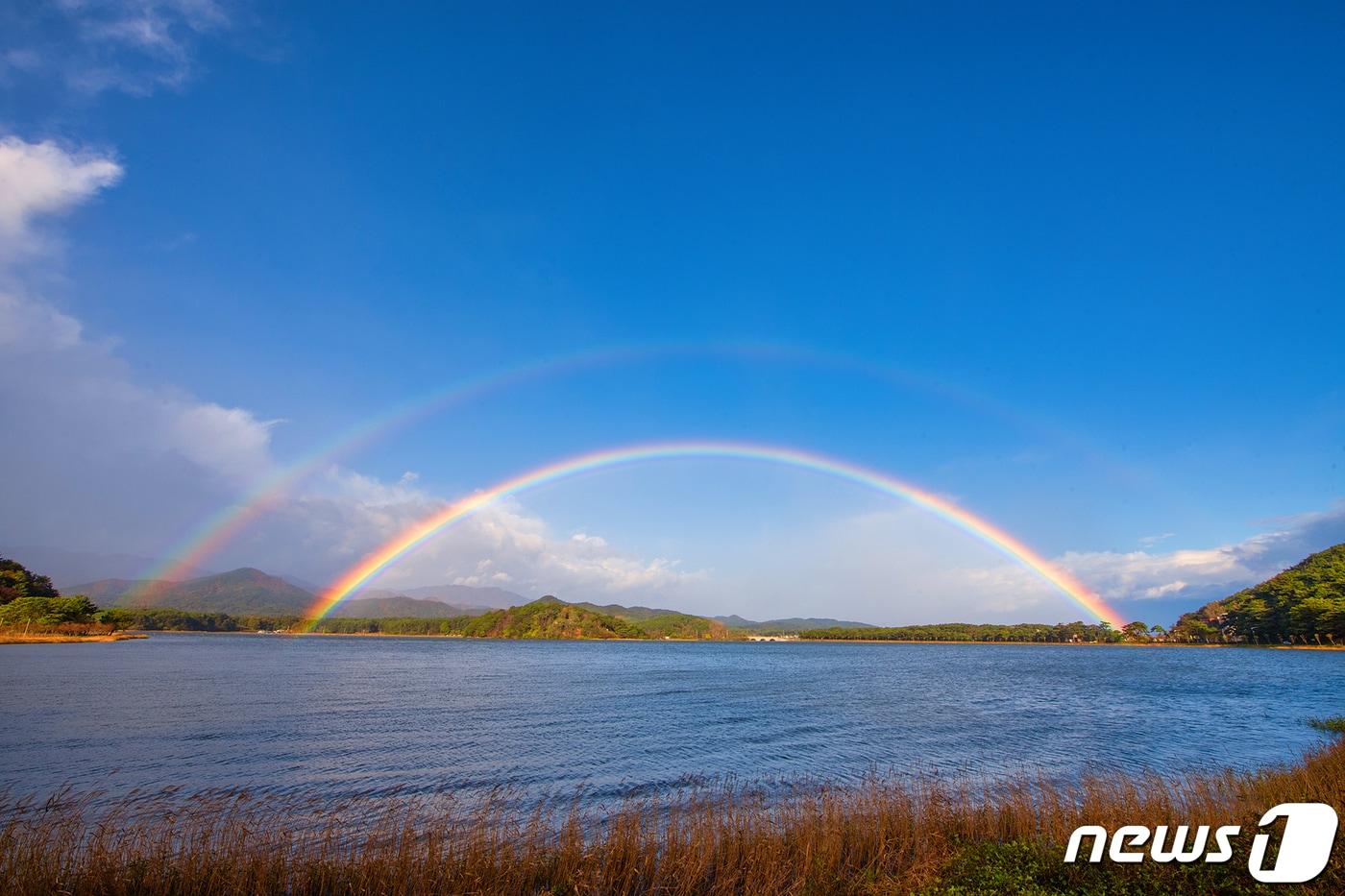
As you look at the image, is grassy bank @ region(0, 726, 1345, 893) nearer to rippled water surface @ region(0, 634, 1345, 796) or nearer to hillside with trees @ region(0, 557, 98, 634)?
rippled water surface @ region(0, 634, 1345, 796)

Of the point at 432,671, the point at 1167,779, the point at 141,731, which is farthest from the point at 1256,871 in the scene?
the point at 432,671

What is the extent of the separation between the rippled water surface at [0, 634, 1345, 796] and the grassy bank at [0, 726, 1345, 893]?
23.3ft

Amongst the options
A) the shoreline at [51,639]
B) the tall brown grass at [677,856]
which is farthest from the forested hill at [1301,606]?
the shoreline at [51,639]

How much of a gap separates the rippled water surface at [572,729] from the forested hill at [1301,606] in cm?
10586

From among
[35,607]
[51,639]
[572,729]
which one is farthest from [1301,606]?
[35,607]

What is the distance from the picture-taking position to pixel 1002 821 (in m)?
13.9

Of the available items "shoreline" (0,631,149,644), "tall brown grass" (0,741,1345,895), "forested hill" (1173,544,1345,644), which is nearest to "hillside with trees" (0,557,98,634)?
"shoreline" (0,631,149,644)

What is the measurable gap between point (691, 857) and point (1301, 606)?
198486 millimetres

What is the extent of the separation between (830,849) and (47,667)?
8184cm

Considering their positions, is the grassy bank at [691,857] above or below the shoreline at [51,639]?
above

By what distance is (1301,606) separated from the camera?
150 m

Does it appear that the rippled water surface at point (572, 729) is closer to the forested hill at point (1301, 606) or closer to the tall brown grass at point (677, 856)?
the tall brown grass at point (677, 856)

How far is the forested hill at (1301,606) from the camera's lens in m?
145

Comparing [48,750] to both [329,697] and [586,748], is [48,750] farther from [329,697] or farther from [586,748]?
[329,697]
